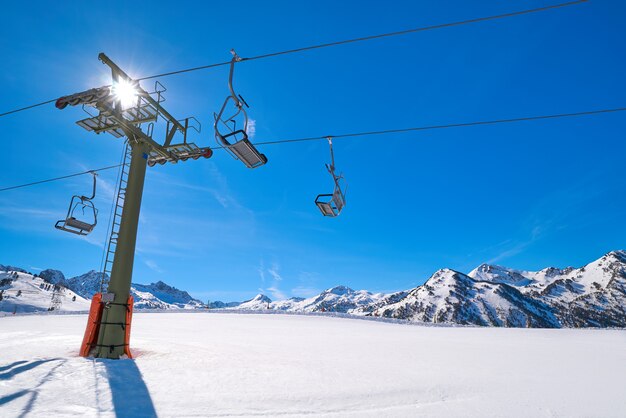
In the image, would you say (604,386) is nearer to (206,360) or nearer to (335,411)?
(335,411)

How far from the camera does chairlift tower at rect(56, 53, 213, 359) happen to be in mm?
11164

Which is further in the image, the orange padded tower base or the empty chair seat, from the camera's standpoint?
the empty chair seat

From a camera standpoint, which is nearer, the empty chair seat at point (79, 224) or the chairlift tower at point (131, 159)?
the chairlift tower at point (131, 159)

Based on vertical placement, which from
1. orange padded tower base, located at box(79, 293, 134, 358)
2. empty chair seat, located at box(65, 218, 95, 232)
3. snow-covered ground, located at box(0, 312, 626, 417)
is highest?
empty chair seat, located at box(65, 218, 95, 232)

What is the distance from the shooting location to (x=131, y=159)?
13.0 m

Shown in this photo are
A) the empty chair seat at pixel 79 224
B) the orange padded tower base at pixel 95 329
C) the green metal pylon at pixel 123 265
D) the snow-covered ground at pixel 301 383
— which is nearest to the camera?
the snow-covered ground at pixel 301 383

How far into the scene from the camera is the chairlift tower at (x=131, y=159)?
440 inches

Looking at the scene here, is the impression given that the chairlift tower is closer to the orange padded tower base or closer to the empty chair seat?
the orange padded tower base

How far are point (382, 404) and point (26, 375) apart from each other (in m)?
7.05

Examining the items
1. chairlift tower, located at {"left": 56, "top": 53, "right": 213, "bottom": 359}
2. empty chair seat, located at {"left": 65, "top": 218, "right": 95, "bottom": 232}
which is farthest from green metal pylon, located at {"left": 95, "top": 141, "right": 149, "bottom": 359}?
empty chair seat, located at {"left": 65, "top": 218, "right": 95, "bottom": 232}

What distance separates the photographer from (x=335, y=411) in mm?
6090

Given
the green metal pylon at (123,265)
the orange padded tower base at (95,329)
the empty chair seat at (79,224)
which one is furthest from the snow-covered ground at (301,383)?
the empty chair seat at (79,224)

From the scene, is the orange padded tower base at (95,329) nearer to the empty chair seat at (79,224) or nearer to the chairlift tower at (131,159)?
the chairlift tower at (131,159)

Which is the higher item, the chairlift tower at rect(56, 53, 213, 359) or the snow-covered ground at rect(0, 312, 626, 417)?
the chairlift tower at rect(56, 53, 213, 359)
